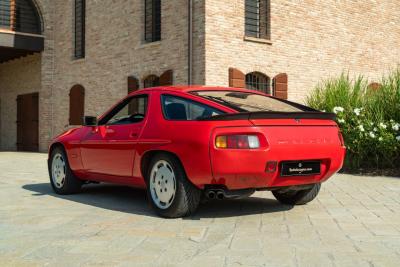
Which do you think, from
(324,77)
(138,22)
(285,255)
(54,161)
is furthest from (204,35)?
(285,255)

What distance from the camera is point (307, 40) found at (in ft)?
57.2

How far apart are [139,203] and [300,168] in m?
2.38

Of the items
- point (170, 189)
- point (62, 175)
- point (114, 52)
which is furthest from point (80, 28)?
point (170, 189)

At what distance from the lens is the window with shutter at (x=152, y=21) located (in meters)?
17.3

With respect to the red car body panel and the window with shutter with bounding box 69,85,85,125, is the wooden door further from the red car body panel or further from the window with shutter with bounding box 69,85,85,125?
the red car body panel

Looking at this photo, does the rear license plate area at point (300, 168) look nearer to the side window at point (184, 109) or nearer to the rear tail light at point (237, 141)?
the rear tail light at point (237, 141)

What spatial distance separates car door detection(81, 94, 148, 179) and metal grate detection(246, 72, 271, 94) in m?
9.59

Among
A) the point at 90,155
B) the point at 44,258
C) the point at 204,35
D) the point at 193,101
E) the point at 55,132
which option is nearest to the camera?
the point at 44,258

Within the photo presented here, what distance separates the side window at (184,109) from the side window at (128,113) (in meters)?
0.39

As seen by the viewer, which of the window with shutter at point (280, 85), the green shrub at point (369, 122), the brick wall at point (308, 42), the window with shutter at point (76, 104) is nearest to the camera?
the green shrub at point (369, 122)

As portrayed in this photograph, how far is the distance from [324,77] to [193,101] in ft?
42.7

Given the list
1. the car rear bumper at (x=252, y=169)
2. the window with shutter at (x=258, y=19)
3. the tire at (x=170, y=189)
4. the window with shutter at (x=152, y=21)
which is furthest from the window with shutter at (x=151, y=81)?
the car rear bumper at (x=252, y=169)

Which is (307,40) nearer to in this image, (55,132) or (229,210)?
(55,132)

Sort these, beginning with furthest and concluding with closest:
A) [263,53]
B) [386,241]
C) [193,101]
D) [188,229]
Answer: [263,53] → [193,101] → [188,229] → [386,241]
